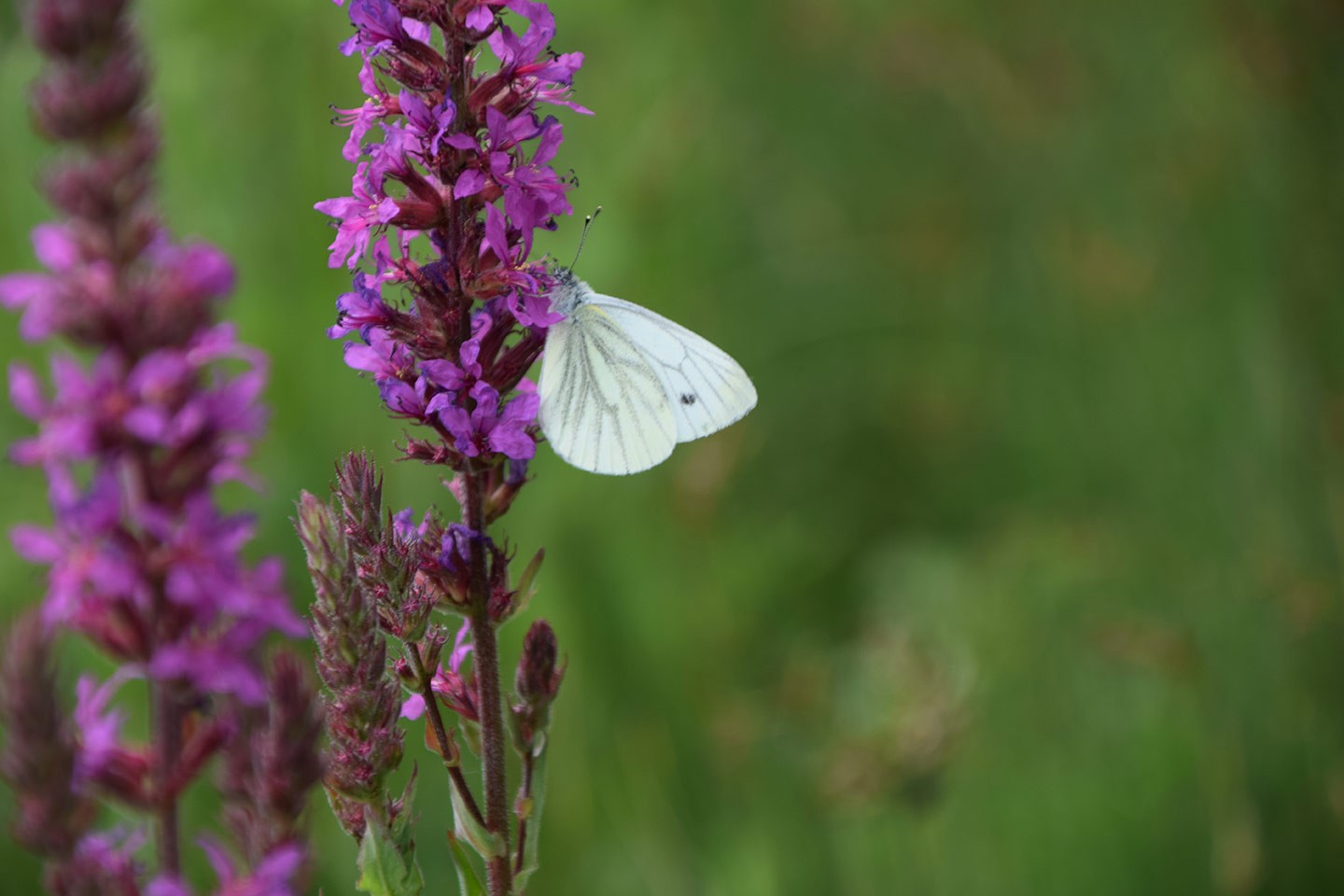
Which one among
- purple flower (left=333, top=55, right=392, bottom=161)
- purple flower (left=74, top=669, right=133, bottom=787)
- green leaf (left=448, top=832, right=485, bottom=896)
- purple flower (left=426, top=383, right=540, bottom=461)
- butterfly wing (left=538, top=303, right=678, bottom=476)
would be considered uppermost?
purple flower (left=333, top=55, right=392, bottom=161)

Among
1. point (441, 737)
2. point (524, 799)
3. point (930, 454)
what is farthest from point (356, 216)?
point (930, 454)

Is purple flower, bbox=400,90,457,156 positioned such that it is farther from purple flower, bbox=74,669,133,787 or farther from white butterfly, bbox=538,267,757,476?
purple flower, bbox=74,669,133,787

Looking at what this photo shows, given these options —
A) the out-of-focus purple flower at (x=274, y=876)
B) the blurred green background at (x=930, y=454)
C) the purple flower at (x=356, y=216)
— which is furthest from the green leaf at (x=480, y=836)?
the blurred green background at (x=930, y=454)

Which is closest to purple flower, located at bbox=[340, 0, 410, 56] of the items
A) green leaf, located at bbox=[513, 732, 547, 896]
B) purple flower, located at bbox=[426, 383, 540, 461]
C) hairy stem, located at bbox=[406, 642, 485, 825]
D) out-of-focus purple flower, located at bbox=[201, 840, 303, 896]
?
purple flower, located at bbox=[426, 383, 540, 461]

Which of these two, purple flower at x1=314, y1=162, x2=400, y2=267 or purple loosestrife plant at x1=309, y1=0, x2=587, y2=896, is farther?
purple flower at x1=314, y1=162, x2=400, y2=267

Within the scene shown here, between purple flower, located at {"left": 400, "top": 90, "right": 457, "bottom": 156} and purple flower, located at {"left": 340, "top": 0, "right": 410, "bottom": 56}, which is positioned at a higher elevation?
purple flower, located at {"left": 340, "top": 0, "right": 410, "bottom": 56}

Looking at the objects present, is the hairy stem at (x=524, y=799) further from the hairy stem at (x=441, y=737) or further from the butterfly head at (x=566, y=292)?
the butterfly head at (x=566, y=292)
